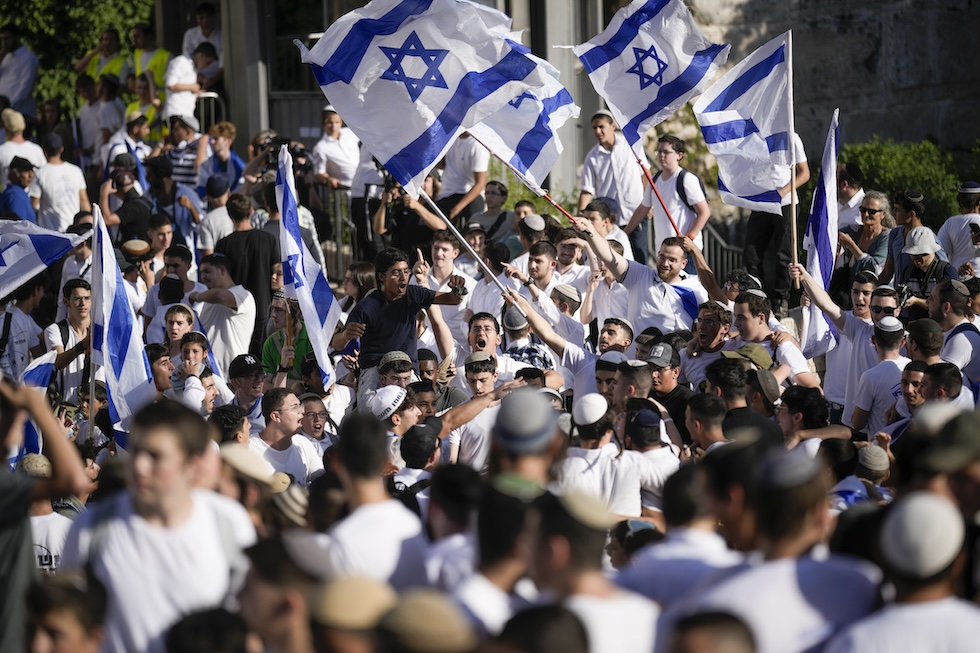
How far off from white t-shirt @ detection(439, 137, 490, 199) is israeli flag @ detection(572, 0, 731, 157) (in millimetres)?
2736

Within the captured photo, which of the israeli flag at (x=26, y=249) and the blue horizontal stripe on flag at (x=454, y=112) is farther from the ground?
the blue horizontal stripe on flag at (x=454, y=112)

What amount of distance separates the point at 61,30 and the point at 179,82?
4794 mm

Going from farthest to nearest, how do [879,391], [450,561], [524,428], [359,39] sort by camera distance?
[359,39], [879,391], [524,428], [450,561]

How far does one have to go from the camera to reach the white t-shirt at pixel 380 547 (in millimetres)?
4668

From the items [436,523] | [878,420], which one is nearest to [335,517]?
[436,523]

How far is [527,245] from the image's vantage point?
11.9 metres

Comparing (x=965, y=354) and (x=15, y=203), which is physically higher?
(x=15, y=203)

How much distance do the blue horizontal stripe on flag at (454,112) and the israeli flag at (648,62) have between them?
4.16 feet

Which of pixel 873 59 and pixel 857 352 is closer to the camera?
pixel 857 352

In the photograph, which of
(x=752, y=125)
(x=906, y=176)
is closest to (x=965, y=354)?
(x=752, y=125)

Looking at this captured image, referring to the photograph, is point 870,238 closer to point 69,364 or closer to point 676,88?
point 676,88

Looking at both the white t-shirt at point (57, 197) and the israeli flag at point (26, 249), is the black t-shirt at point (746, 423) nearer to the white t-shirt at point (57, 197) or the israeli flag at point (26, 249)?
the israeli flag at point (26, 249)

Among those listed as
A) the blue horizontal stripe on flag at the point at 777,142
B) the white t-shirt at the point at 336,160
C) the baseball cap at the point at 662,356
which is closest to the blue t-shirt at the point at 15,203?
the white t-shirt at the point at 336,160

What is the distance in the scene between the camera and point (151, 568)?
4.53m
